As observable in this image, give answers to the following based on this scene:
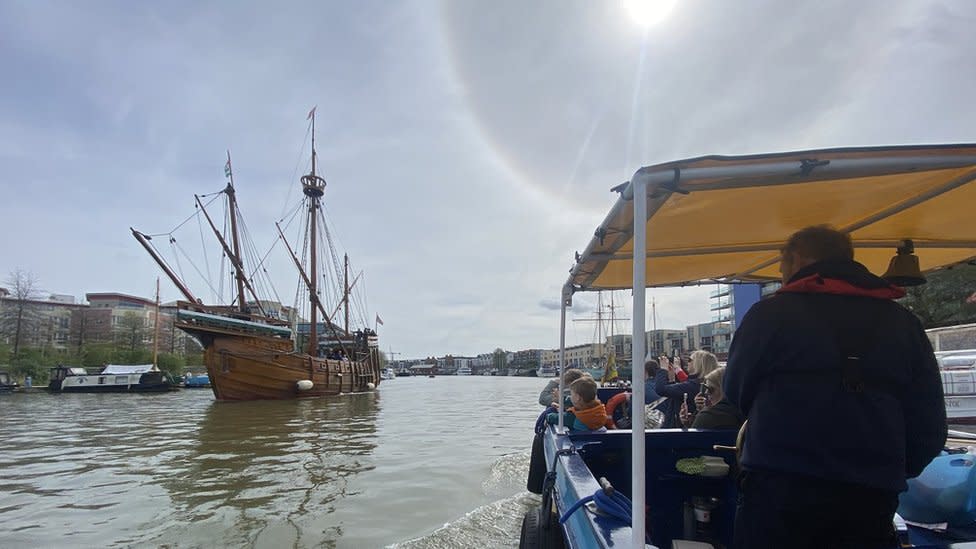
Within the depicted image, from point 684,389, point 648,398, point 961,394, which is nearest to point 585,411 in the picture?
point 684,389

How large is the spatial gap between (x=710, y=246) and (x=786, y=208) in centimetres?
103

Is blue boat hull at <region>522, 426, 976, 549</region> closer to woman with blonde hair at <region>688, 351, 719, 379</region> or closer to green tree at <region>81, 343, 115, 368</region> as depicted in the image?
woman with blonde hair at <region>688, 351, 719, 379</region>

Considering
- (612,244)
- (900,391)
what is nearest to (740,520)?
(900,391)

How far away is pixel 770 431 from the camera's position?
157cm

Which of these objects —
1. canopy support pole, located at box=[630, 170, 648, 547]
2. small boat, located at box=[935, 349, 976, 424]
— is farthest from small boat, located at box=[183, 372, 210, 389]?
canopy support pole, located at box=[630, 170, 648, 547]

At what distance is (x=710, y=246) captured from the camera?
12.6 ft

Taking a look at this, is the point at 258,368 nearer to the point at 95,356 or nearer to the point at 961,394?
the point at 961,394

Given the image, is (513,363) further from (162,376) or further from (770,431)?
(770,431)

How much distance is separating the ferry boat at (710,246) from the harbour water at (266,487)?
2637 mm

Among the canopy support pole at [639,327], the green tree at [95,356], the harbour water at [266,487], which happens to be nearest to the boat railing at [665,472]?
the canopy support pole at [639,327]

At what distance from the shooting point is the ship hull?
29344mm

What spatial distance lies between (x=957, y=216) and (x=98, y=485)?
36.4 ft

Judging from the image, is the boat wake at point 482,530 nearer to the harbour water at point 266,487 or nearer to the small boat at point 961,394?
the harbour water at point 266,487

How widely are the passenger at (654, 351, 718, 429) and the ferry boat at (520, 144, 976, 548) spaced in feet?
4.31
